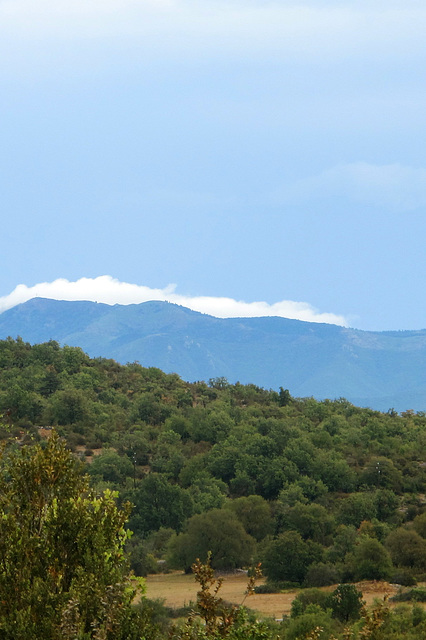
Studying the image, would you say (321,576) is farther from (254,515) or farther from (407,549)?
(254,515)

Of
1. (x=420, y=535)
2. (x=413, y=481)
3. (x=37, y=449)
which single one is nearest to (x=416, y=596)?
(x=420, y=535)

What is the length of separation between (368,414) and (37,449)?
259 feet

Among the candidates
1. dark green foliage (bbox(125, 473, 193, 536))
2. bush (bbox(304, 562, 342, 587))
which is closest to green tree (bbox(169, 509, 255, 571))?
bush (bbox(304, 562, 342, 587))

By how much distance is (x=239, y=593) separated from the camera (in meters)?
38.0

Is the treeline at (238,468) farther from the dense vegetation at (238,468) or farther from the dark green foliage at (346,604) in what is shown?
the dark green foliage at (346,604)

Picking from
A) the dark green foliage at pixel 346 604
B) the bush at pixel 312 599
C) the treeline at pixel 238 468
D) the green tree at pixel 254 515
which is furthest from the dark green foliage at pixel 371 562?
the green tree at pixel 254 515

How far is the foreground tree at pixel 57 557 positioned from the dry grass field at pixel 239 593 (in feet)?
79.7

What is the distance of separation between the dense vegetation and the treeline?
0.38 ft

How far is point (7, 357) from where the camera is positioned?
85.8 m

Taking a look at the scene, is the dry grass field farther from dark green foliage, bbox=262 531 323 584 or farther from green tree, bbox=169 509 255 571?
dark green foliage, bbox=262 531 323 584

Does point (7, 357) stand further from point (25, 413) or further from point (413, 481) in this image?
point (413, 481)

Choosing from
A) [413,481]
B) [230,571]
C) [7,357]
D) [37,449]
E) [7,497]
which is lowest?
[230,571]

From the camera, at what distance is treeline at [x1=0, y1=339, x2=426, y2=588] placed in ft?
143

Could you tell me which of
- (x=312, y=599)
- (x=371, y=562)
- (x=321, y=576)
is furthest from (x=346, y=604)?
(x=321, y=576)
